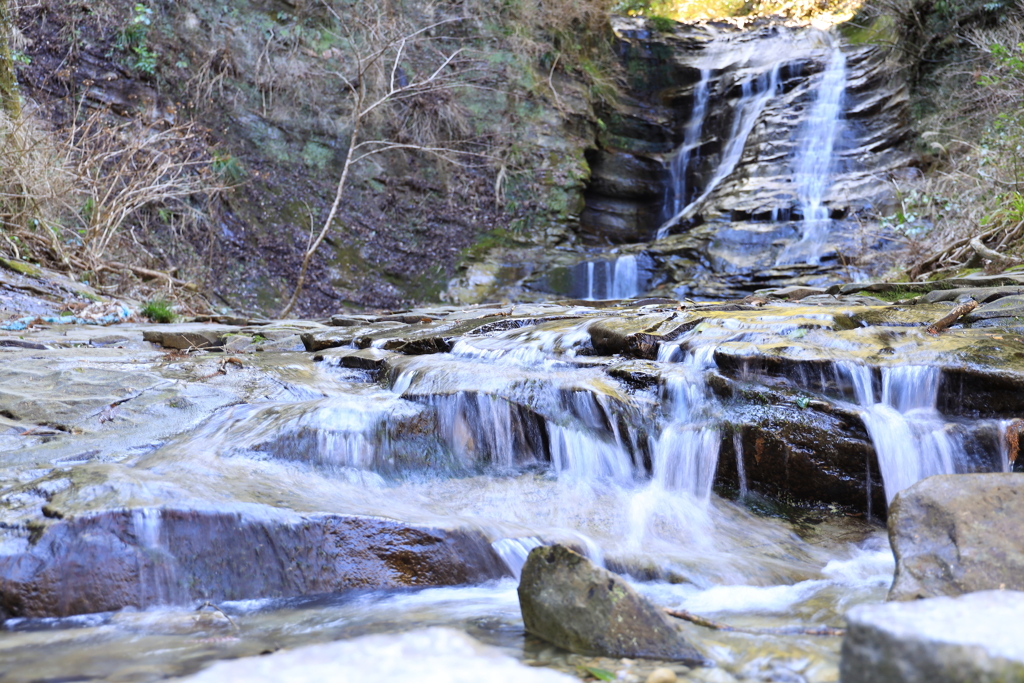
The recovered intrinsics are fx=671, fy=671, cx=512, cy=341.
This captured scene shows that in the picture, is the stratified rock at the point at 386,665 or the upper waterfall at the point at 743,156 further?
the upper waterfall at the point at 743,156

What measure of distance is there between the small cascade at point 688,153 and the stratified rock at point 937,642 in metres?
13.5

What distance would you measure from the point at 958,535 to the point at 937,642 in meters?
0.96

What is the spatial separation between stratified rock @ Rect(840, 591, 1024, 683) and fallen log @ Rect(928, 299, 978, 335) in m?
3.08

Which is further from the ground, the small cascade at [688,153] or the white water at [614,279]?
the small cascade at [688,153]

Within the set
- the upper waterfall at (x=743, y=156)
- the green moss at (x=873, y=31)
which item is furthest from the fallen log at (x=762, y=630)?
the green moss at (x=873, y=31)

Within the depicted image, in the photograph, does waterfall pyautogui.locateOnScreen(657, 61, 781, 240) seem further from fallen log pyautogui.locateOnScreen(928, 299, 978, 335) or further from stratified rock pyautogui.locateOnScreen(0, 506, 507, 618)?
stratified rock pyautogui.locateOnScreen(0, 506, 507, 618)

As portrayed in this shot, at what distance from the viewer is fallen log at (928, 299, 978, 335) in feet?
12.9

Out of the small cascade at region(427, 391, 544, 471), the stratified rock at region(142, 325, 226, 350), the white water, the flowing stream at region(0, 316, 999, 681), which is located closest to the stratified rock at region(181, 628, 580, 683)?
the flowing stream at region(0, 316, 999, 681)

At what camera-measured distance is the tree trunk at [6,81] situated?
7.83 meters

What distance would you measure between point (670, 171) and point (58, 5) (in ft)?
37.9

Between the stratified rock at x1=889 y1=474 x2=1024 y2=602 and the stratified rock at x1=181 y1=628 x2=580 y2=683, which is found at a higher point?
the stratified rock at x1=889 y1=474 x2=1024 y2=602

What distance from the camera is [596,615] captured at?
1738mm

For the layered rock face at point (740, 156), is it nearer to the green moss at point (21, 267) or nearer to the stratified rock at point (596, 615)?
the green moss at point (21, 267)

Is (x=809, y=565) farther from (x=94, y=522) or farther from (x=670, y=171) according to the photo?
(x=670, y=171)
